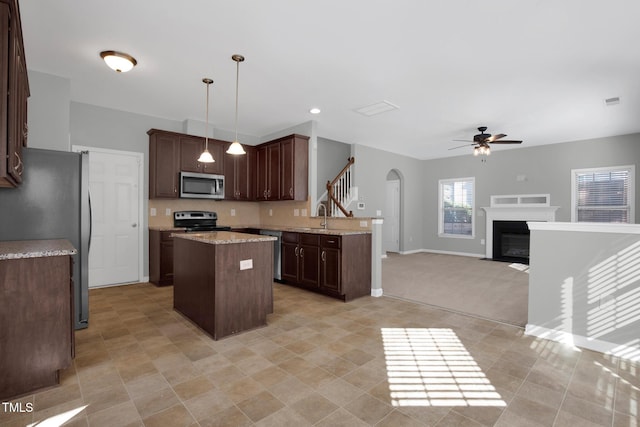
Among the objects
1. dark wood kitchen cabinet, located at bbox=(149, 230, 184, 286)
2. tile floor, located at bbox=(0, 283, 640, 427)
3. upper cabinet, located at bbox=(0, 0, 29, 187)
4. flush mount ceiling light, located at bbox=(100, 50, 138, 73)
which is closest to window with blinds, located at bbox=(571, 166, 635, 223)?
tile floor, located at bbox=(0, 283, 640, 427)

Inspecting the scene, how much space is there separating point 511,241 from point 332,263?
5.57 m

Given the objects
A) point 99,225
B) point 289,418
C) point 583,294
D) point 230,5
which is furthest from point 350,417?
point 99,225

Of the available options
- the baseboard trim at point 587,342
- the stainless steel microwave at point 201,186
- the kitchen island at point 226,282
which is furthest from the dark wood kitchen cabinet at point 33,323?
the baseboard trim at point 587,342

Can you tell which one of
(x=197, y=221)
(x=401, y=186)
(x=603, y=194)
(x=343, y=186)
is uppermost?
(x=401, y=186)

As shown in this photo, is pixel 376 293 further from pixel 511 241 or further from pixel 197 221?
pixel 511 241

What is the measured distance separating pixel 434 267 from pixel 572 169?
12.1ft

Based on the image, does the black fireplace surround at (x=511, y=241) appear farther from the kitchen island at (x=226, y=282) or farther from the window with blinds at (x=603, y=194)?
the kitchen island at (x=226, y=282)

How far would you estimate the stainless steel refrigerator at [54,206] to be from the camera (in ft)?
9.36

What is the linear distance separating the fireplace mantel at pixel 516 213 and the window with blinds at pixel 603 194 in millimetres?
461

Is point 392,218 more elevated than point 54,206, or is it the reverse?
point 54,206

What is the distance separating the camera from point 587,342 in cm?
278

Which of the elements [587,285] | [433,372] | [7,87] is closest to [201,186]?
[7,87]

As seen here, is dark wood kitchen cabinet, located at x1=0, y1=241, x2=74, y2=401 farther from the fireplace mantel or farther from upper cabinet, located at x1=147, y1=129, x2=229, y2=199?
the fireplace mantel

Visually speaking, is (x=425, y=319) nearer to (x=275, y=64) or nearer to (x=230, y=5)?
(x=275, y=64)
